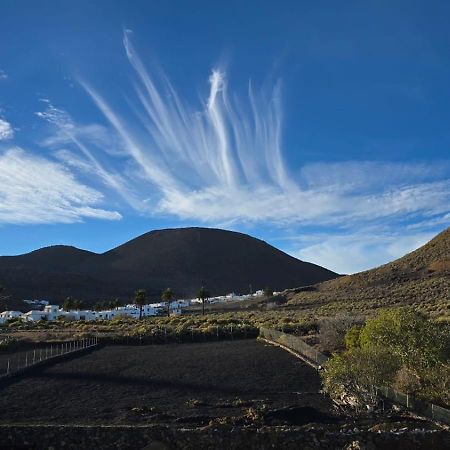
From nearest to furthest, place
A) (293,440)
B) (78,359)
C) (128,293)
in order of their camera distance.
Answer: (293,440) < (78,359) < (128,293)

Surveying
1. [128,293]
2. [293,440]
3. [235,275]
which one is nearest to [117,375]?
[293,440]

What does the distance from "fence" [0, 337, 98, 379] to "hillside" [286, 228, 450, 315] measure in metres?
26.0

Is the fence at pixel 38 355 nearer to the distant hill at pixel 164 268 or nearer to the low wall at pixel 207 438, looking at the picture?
the low wall at pixel 207 438

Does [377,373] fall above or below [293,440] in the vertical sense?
above

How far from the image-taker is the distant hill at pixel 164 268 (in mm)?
125000

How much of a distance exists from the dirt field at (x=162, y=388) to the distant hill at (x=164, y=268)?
293ft

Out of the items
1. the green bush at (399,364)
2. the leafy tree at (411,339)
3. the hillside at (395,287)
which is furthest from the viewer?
the hillside at (395,287)

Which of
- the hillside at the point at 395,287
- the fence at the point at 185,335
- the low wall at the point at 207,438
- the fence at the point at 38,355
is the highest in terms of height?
the hillside at the point at 395,287

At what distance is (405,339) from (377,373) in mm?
1308

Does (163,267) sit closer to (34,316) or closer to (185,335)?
(34,316)

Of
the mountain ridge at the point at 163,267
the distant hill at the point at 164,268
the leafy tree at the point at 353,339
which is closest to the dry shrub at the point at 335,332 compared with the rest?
the leafy tree at the point at 353,339

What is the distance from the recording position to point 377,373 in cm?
1702

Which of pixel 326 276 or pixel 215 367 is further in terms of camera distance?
pixel 326 276

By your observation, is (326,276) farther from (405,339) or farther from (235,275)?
(405,339)
